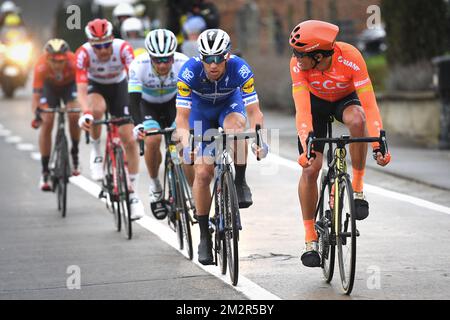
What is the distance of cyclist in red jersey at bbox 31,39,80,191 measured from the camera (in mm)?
14680

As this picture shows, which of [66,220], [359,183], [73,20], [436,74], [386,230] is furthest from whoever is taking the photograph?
[436,74]

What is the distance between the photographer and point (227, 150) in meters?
9.72

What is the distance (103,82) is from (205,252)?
448 centimetres

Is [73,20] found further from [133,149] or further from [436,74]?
[436,74]

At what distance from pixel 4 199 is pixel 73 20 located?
2396 mm

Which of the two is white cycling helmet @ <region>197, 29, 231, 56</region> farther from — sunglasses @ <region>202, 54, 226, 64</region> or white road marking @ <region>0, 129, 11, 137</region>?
white road marking @ <region>0, 129, 11, 137</region>

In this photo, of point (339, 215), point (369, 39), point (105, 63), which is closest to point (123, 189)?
point (105, 63)

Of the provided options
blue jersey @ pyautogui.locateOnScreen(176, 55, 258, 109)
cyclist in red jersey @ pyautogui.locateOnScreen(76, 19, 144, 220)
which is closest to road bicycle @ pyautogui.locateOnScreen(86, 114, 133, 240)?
cyclist in red jersey @ pyautogui.locateOnScreen(76, 19, 144, 220)

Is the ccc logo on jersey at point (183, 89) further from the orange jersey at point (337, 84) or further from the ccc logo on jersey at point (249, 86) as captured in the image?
the orange jersey at point (337, 84)

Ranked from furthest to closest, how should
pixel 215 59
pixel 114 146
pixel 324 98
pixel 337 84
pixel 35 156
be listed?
pixel 35 156 < pixel 114 146 < pixel 215 59 < pixel 324 98 < pixel 337 84

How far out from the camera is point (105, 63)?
44.9ft

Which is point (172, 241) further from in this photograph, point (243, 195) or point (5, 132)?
point (5, 132)
